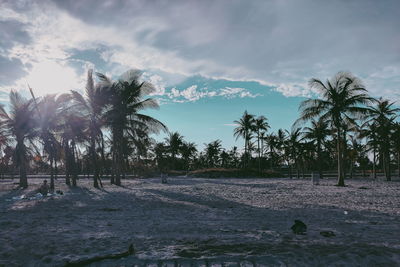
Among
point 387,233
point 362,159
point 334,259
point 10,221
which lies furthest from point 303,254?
point 362,159

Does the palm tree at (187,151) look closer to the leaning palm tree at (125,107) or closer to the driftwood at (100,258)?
the leaning palm tree at (125,107)

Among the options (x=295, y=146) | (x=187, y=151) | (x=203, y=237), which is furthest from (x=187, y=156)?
(x=203, y=237)

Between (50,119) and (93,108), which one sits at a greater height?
(93,108)

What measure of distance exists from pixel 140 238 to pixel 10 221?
383cm

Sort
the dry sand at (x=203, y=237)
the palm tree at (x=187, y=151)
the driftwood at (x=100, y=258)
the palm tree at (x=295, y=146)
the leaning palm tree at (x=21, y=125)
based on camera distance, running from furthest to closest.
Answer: the palm tree at (x=187, y=151)
the palm tree at (x=295, y=146)
the leaning palm tree at (x=21, y=125)
the dry sand at (x=203, y=237)
the driftwood at (x=100, y=258)

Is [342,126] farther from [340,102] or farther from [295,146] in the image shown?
[295,146]

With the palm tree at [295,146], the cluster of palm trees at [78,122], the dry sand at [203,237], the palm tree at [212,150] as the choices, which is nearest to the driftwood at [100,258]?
the dry sand at [203,237]

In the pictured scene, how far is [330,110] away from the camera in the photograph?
61.3ft

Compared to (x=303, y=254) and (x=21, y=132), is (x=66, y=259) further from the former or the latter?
→ (x=21, y=132)

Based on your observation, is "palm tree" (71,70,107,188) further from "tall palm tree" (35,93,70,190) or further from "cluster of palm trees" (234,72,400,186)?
"cluster of palm trees" (234,72,400,186)

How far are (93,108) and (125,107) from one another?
2.17m

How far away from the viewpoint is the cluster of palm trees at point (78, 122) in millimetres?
16656

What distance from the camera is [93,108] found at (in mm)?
18156

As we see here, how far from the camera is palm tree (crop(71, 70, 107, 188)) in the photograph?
17891 millimetres
